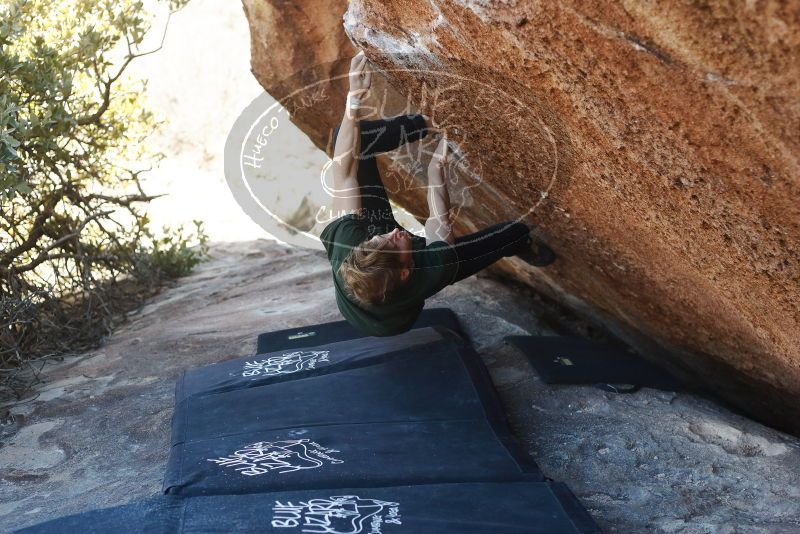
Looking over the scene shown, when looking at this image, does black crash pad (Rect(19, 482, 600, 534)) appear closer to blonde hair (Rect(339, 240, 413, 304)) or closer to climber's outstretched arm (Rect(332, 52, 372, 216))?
blonde hair (Rect(339, 240, 413, 304))

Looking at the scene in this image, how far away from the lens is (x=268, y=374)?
3.82 meters

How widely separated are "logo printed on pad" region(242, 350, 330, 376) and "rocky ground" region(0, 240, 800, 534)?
17.5 inches

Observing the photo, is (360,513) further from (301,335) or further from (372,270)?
(301,335)

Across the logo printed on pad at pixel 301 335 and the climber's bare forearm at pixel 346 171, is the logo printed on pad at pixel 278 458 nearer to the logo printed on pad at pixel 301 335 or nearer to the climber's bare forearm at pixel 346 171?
the climber's bare forearm at pixel 346 171

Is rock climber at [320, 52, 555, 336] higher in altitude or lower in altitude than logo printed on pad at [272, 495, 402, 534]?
higher

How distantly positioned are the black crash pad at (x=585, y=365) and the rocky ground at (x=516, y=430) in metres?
0.07

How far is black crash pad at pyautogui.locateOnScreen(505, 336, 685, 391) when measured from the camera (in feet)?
12.5

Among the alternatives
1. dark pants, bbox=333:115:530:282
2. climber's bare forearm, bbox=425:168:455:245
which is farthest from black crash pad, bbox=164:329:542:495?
climber's bare forearm, bbox=425:168:455:245

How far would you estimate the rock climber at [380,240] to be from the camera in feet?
10.0

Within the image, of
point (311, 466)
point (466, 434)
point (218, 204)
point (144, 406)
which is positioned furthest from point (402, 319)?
point (218, 204)

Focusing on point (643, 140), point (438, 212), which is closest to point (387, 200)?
point (438, 212)

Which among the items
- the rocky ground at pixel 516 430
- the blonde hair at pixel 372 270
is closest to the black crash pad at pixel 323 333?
the rocky ground at pixel 516 430

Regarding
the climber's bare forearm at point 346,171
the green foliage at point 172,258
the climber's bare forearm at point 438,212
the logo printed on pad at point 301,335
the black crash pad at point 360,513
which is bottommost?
the black crash pad at point 360,513

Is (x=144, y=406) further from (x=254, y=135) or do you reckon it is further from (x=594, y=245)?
(x=594, y=245)
